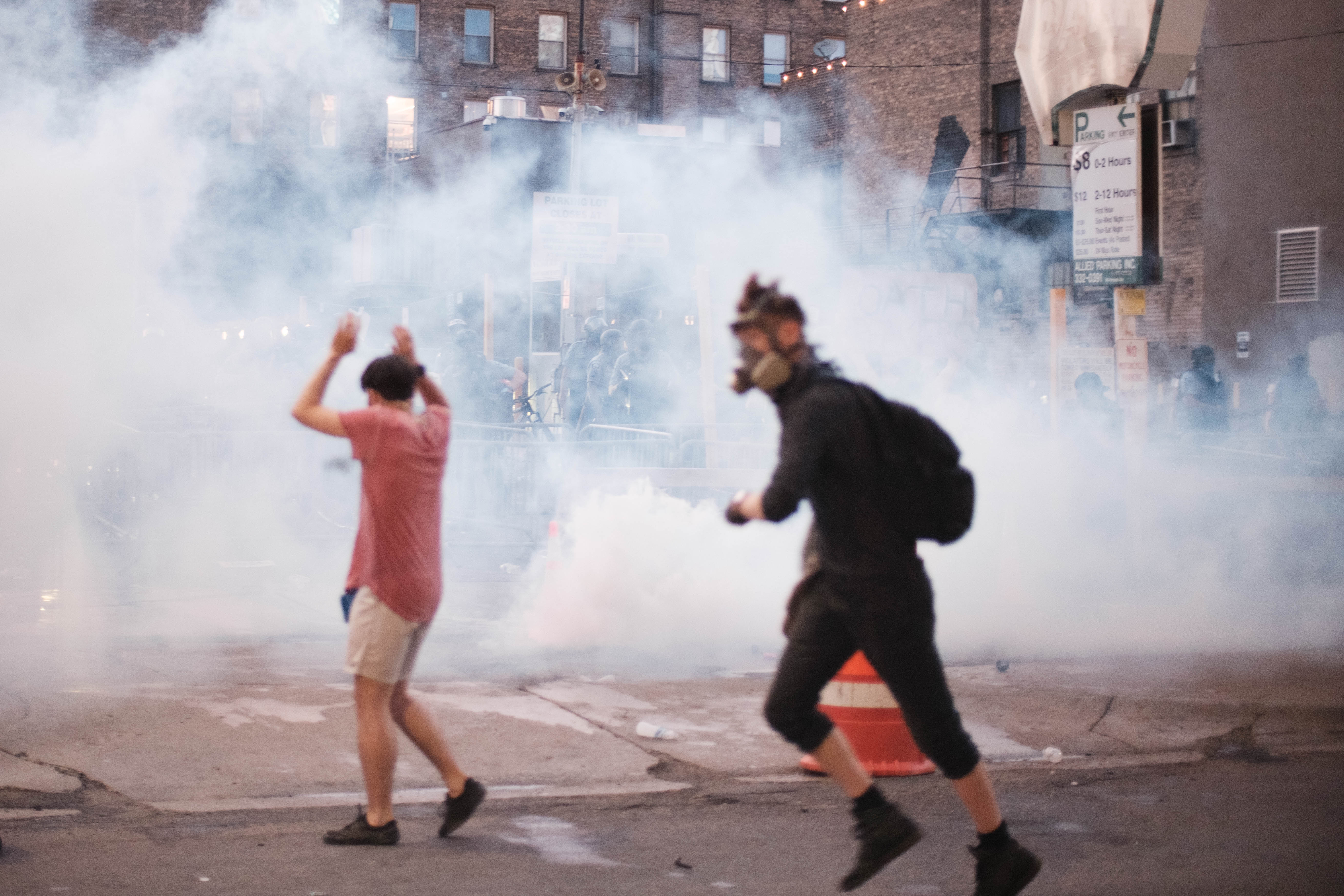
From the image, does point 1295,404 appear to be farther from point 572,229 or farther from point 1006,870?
point 1006,870

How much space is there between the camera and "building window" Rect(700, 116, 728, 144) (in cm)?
3881

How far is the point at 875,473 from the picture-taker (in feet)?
10.8

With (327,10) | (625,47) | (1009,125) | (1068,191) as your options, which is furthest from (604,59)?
(327,10)

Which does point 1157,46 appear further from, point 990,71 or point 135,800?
point 990,71

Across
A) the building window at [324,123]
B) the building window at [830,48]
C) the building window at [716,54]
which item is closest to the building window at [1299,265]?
the building window at [324,123]

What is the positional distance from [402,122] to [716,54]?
31.4ft

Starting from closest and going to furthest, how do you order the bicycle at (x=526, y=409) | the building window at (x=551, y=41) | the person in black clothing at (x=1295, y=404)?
the person in black clothing at (x=1295, y=404) → the bicycle at (x=526, y=409) → the building window at (x=551, y=41)

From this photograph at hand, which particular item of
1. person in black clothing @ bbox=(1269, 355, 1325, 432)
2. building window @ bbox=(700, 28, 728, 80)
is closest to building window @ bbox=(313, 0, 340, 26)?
person in black clothing @ bbox=(1269, 355, 1325, 432)

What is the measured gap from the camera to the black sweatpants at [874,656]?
10.8 ft

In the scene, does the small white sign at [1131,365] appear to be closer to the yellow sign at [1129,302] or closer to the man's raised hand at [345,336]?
the yellow sign at [1129,302]

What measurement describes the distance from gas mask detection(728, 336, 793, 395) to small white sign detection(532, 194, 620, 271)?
11.3 metres

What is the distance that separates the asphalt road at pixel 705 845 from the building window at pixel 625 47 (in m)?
35.3

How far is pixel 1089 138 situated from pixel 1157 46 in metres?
0.64

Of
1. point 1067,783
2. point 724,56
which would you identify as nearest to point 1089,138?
point 1067,783
